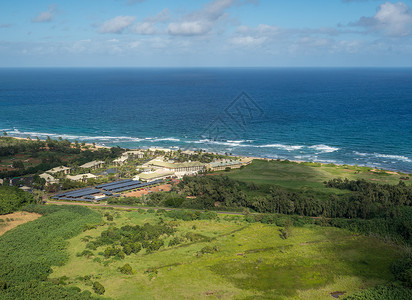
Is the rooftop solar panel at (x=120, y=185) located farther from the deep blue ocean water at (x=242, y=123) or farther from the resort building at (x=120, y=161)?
the deep blue ocean water at (x=242, y=123)

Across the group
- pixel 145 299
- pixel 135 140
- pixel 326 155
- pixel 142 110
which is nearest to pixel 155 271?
pixel 145 299

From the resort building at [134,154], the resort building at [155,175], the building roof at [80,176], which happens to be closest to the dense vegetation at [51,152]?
the resort building at [134,154]

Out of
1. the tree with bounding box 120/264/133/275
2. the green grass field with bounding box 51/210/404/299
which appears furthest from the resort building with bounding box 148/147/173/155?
the tree with bounding box 120/264/133/275

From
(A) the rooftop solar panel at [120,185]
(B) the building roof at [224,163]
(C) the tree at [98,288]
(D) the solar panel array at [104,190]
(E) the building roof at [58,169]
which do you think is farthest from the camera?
(B) the building roof at [224,163]

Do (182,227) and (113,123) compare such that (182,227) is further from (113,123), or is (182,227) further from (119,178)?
(113,123)

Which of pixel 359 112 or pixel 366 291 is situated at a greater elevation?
pixel 359 112

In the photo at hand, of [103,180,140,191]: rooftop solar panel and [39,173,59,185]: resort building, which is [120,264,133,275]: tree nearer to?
[103,180,140,191]: rooftop solar panel
